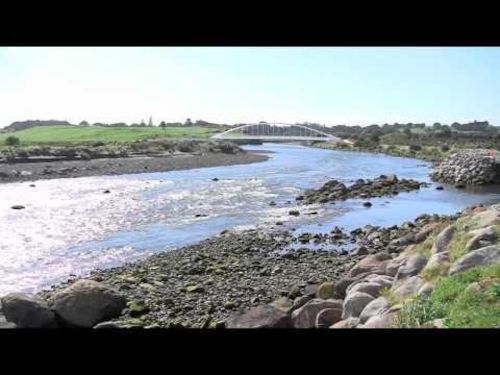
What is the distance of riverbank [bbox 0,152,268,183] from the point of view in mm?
32088

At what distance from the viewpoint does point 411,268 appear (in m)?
7.20

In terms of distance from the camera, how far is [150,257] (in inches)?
492

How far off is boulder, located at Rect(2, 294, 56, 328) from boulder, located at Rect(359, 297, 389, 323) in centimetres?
425

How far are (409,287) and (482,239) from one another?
118 centimetres

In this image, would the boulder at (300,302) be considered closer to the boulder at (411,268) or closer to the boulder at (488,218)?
the boulder at (411,268)

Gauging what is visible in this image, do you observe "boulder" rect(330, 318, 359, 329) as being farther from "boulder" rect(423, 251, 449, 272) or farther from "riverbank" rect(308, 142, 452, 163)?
"riverbank" rect(308, 142, 452, 163)
